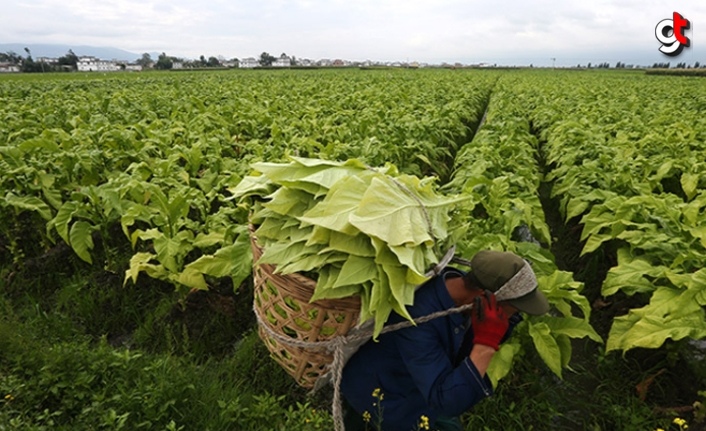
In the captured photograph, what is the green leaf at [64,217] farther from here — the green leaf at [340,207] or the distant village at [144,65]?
the distant village at [144,65]

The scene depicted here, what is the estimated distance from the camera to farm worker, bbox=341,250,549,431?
1787 millimetres

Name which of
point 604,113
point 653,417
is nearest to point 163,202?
point 653,417

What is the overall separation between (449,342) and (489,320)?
0.27 meters

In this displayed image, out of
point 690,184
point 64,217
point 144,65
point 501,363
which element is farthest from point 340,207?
point 144,65

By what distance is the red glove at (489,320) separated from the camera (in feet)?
6.02

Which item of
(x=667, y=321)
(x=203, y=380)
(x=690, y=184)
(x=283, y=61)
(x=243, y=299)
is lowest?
(x=203, y=380)

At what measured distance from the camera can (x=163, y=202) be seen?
321 centimetres

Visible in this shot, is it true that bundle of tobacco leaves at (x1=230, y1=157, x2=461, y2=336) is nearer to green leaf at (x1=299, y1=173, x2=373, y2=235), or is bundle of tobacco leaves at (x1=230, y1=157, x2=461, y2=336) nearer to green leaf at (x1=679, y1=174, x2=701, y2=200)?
green leaf at (x1=299, y1=173, x2=373, y2=235)

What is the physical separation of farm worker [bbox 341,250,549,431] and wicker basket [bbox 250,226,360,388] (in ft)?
0.75

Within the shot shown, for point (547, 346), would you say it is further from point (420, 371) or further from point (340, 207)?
point (340, 207)

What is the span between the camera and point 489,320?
6.06 ft

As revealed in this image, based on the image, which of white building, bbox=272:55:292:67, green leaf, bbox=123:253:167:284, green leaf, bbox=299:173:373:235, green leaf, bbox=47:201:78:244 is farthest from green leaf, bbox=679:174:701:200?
white building, bbox=272:55:292:67

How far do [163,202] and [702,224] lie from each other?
12.0 feet

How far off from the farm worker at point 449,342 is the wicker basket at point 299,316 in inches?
9.0
